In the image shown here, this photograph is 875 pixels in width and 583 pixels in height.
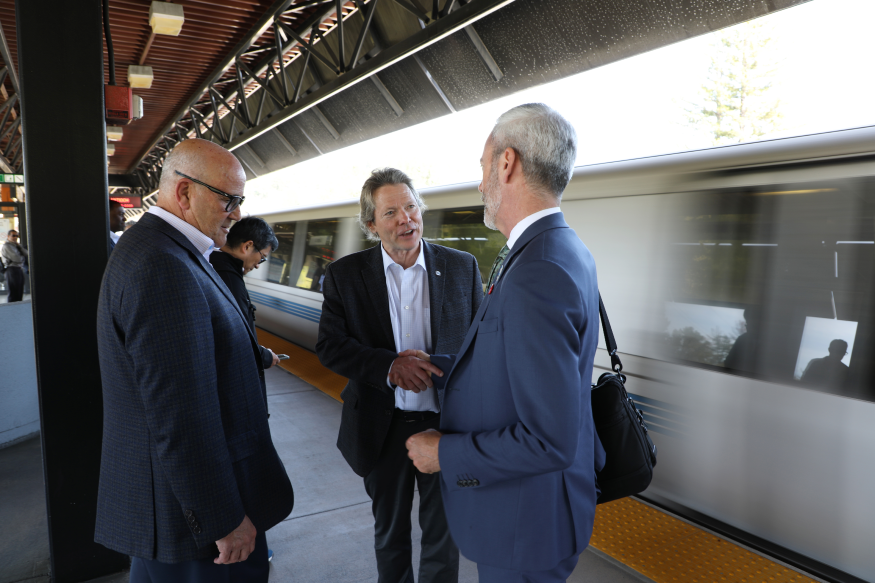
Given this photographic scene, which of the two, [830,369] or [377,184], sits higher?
[377,184]

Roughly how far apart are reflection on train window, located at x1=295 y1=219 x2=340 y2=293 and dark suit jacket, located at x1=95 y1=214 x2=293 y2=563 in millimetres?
6279

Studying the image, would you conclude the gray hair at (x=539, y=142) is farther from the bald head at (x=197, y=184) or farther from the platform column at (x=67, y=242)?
the platform column at (x=67, y=242)

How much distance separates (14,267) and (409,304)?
12.6 metres

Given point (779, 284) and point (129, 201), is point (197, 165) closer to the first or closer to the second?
point (779, 284)

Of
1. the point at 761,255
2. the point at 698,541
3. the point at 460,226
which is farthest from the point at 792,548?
the point at 460,226

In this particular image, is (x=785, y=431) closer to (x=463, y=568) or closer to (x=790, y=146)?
(x=790, y=146)

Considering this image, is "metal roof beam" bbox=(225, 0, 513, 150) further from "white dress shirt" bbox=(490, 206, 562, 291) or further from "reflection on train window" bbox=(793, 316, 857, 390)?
"white dress shirt" bbox=(490, 206, 562, 291)

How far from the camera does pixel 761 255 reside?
2.83 metres

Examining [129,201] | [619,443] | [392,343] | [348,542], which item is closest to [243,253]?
[392,343]

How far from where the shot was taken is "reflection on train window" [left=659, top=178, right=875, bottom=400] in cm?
247

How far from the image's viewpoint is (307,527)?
3.38 meters

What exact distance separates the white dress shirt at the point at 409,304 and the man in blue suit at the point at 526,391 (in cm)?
89

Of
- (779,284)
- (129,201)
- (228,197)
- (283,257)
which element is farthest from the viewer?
(129,201)

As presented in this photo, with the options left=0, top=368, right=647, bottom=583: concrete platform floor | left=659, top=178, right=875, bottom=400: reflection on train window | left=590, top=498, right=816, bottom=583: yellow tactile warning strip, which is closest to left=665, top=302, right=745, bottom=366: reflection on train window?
left=659, top=178, right=875, bottom=400: reflection on train window
